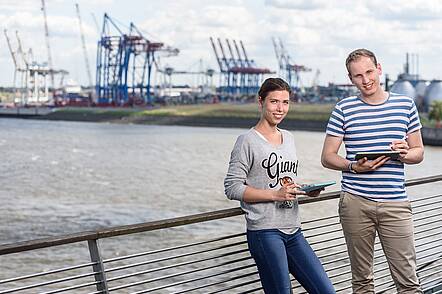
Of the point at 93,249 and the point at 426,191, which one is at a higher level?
the point at 93,249

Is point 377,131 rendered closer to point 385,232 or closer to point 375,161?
point 375,161

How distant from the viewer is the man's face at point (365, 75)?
14.1 feet

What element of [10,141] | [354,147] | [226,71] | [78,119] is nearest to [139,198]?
[354,147]

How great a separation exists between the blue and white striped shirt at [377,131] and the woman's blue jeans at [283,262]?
496 millimetres

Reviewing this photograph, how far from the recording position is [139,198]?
1267 inches

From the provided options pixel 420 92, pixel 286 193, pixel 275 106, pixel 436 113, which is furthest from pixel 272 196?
pixel 420 92

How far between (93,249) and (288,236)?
0.91 metres

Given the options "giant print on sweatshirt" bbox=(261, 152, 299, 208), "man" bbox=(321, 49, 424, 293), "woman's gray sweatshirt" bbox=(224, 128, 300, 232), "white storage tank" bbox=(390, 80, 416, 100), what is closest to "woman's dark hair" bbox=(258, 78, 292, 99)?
"woman's gray sweatshirt" bbox=(224, 128, 300, 232)

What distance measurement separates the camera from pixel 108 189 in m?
35.9

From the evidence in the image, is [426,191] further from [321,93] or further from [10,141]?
[321,93]

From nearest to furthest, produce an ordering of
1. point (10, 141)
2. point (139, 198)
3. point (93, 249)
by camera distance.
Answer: point (93, 249) → point (139, 198) → point (10, 141)

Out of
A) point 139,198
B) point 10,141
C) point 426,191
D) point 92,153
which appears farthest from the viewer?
point 10,141

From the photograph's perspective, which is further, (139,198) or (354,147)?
(139,198)

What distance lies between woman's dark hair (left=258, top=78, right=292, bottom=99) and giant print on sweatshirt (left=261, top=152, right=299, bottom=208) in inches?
11.9
